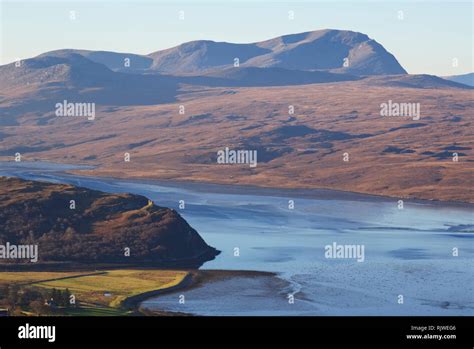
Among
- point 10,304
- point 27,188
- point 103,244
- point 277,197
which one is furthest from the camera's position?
point 277,197

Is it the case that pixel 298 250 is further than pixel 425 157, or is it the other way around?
pixel 425 157

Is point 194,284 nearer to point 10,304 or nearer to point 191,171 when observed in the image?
point 10,304

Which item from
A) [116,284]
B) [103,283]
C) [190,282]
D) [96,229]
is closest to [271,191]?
[96,229]

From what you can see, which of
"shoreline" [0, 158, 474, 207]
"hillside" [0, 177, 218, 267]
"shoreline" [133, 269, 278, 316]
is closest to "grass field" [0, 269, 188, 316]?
"shoreline" [133, 269, 278, 316]

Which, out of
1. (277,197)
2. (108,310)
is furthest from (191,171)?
(108,310)

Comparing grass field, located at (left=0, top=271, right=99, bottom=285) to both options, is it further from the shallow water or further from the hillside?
the shallow water

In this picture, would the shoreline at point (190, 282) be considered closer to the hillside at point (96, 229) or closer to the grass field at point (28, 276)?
the hillside at point (96, 229)

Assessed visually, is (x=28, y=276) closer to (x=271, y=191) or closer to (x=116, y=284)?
(x=116, y=284)
